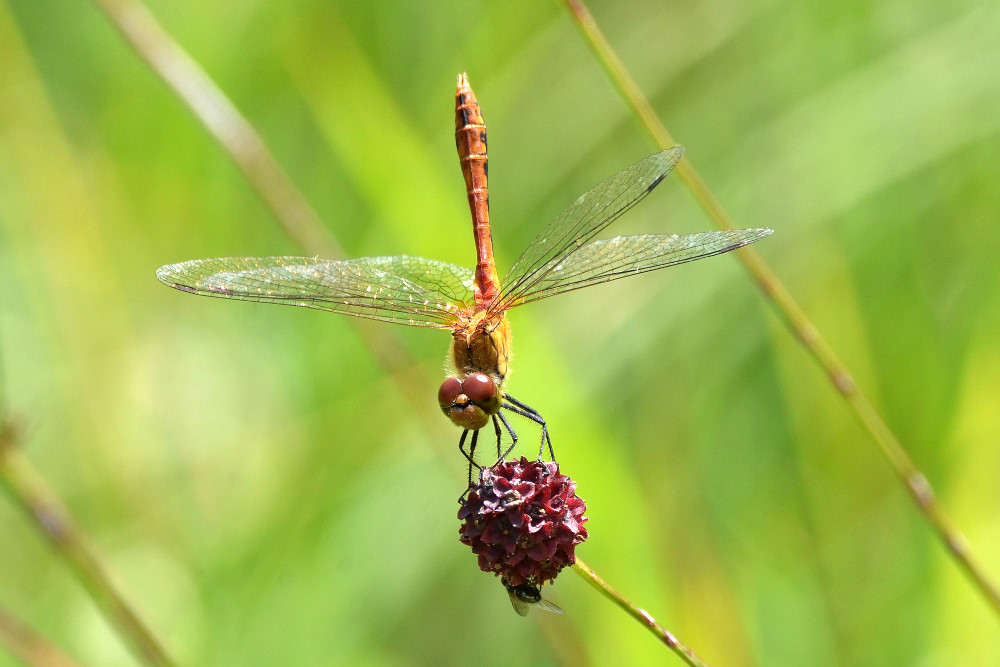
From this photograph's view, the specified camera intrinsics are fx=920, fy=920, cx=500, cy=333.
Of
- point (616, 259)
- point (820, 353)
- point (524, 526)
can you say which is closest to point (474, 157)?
point (616, 259)

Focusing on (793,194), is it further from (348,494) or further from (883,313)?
(348,494)

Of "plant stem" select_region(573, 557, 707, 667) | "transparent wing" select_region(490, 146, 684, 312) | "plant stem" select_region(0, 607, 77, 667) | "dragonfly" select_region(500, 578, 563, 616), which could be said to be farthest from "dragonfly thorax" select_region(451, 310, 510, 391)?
"plant stem" select_region(0, 607, 77, 667)

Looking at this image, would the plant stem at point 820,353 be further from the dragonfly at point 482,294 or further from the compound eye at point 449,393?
the compound eye at point 449,393

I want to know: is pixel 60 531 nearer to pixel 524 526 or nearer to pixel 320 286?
pixel 320 286

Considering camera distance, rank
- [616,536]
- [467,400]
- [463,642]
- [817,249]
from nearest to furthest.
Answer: [467,400] → [616,536] → [463,642] → [817,249]

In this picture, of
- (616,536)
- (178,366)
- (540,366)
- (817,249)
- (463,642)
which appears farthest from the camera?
(178,366)

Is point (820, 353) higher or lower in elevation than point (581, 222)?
lower

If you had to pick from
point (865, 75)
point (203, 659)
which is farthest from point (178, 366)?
point (865, 75)
